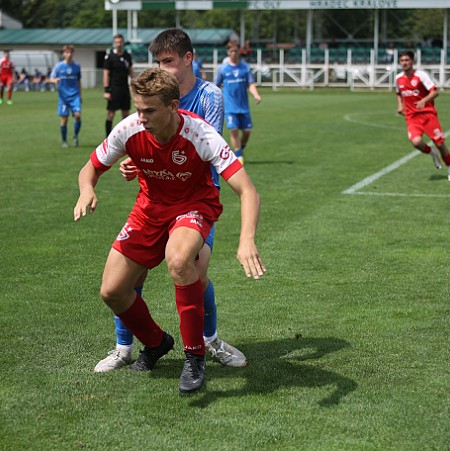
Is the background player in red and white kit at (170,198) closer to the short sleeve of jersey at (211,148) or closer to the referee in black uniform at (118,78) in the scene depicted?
the short sleeve of jersey at (211,148)

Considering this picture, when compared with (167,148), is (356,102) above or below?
below

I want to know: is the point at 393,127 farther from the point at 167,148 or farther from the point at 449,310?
the point at 167,148

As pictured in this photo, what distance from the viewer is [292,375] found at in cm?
538

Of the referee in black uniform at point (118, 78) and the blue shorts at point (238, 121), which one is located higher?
the referee in black uniform at point (118, 78)

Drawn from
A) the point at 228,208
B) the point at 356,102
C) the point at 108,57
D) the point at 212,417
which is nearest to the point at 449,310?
the point at 212,417

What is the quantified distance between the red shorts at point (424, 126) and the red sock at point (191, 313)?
9870mm

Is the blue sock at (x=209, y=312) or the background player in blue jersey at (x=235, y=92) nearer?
the blue sock at (x=209, y=312)

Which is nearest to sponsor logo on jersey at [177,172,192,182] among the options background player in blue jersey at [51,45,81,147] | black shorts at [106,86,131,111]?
black shorts at [106,86,131,111]

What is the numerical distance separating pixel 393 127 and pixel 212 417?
787 inches

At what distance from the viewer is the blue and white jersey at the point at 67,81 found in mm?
20438

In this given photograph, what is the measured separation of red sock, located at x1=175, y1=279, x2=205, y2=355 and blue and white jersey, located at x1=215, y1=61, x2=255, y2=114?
1219cm

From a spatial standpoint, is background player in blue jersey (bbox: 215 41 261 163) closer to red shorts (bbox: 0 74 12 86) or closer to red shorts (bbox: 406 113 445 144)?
red shorts (bbox: 406 113 445 144)

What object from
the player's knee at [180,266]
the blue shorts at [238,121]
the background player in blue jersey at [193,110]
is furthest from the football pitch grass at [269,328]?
the blue shorts at [238,121]

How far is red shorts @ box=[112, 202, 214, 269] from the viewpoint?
5227mm
